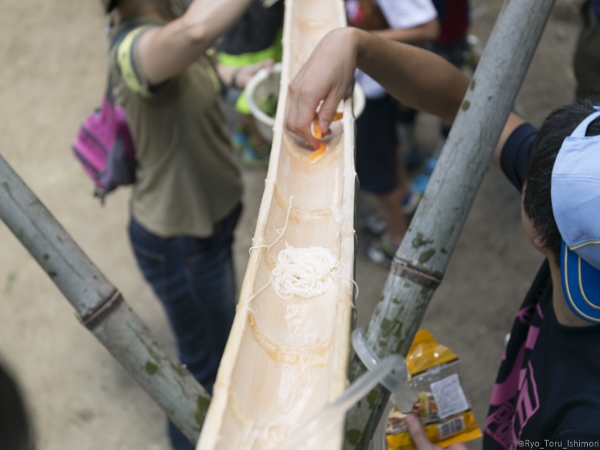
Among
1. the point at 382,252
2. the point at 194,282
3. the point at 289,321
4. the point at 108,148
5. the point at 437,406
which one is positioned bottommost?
the point at 382,252

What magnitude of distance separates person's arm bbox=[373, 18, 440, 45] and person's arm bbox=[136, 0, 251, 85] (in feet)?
3.86

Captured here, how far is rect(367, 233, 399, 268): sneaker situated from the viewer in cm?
371

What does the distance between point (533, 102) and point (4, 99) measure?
4449mm

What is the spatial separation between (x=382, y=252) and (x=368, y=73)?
7.57 ft

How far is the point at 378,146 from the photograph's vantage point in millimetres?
3340

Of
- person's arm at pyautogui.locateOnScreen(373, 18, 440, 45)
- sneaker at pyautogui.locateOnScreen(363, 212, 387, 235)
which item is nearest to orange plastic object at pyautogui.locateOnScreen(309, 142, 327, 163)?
person's arm at pyautogui.locateOnScreen(373, 18, 440, 45)

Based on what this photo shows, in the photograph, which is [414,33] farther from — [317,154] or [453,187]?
[453,187]

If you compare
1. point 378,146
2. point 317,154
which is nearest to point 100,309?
point 317,154

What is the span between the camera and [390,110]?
128 inches

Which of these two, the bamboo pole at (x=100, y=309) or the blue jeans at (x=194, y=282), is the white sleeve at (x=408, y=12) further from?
the bamboo pole at (x=100, y=309)

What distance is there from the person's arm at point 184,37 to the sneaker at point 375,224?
7.46ft

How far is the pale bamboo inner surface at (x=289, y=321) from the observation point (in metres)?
1.00

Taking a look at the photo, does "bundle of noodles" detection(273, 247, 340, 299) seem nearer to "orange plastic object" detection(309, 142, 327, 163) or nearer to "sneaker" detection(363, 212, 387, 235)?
"orange plastic object" detection(309, 142, 327, 163)

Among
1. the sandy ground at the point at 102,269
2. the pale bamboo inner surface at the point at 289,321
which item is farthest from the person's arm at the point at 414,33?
the sandy ground at the point at 102,269
